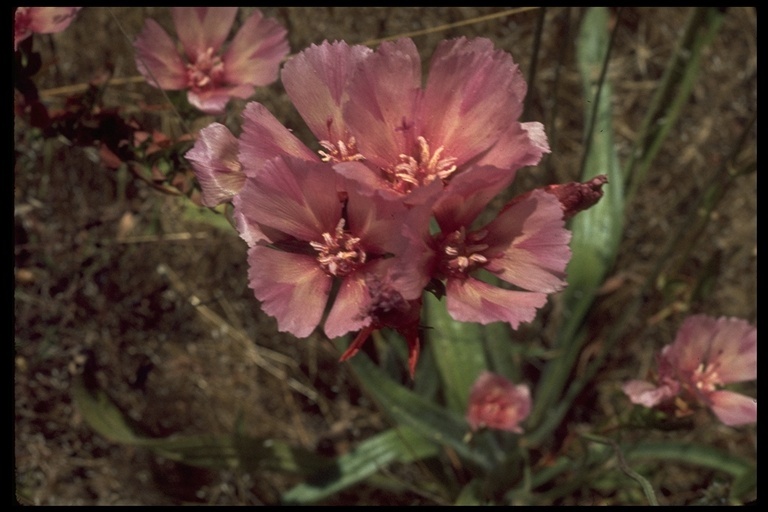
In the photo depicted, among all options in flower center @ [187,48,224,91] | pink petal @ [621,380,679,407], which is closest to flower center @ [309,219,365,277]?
flower center @ [187,48,224,91]

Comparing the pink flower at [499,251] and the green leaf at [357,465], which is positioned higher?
the pink flower at [499,251]

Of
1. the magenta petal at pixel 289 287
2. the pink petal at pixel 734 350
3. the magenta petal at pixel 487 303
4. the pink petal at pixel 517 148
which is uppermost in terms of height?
the pink petal at pixel 517 148

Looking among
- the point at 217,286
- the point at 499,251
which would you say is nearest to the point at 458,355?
the point at 217,286

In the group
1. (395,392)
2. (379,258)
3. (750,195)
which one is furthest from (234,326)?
(750,195)

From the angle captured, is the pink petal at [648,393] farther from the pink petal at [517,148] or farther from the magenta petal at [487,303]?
the pink petal at [517,148]

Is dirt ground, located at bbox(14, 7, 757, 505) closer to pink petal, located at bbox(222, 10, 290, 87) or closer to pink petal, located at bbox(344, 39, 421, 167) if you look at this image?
pink petal, located at bbox(222, 10, 290, 87)

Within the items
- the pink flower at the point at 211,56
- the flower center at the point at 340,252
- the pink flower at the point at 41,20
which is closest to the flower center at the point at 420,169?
the flower center at the point at 340,252

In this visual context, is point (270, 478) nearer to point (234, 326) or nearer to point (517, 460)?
point (234, 326)
